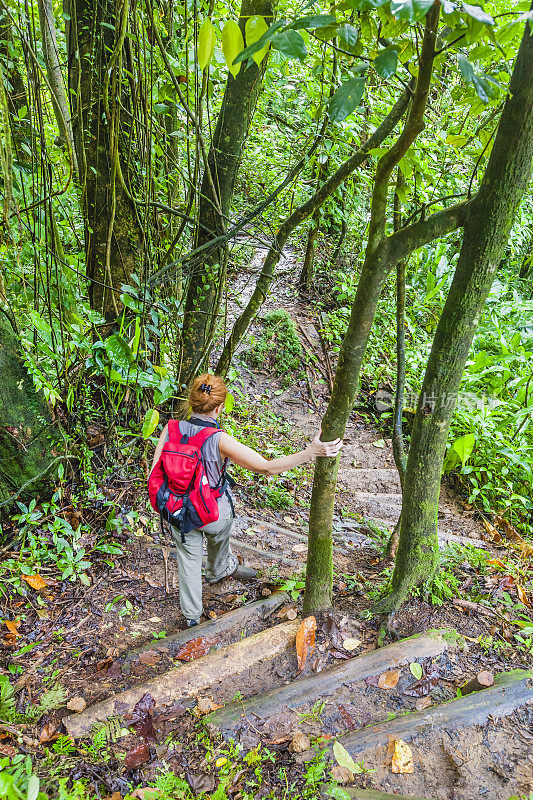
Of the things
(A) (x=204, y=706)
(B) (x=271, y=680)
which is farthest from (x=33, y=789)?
(B) (x=271, y=680)

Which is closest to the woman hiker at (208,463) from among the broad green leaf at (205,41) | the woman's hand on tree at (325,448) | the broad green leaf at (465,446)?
the woman's hand on tree at (325,448)

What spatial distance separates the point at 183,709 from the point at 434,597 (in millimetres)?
1432

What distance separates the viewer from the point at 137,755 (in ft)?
7.04

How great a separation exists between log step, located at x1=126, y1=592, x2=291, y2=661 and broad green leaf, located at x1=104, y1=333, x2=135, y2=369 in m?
1.92

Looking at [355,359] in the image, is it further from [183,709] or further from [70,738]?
[70,738]

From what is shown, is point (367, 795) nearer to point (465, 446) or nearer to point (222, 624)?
point (222, 624)

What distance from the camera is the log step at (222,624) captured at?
112 inches

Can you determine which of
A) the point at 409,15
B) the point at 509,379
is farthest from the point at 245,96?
the point at 509,379

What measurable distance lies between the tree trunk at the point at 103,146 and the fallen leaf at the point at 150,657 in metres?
2.39

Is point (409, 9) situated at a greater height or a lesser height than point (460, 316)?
greater

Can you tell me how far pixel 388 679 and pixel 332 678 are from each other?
26cm

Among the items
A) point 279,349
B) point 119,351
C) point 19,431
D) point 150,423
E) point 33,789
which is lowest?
point 33,789

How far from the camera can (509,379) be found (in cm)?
661

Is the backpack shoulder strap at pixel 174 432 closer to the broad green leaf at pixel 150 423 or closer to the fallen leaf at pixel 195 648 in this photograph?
the broad green leaf at pixel 150 423
